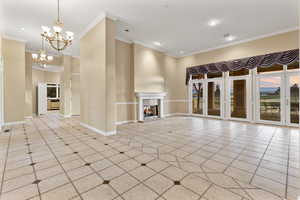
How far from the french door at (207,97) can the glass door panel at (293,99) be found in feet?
7.92

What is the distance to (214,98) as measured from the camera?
291 inches

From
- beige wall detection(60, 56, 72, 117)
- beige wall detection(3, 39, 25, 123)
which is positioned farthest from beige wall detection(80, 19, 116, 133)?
beige wall detection(60, 56, 72, 117)

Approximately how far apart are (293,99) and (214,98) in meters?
2.93

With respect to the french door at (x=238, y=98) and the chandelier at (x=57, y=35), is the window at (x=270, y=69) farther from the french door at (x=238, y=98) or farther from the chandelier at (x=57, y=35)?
the chandelier at (x=57, y=35)

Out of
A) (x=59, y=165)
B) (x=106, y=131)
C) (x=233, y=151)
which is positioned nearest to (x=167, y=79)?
(x=106, y=131)

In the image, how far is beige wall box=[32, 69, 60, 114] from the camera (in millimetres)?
9359

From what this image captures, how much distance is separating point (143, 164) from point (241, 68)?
6.25 meters

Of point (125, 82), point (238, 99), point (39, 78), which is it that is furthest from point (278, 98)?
point (39, 78)

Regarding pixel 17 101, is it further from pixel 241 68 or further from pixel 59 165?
pixel 241 68

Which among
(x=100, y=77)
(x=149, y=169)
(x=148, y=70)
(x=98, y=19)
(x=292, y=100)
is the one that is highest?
(x=98, y=19)

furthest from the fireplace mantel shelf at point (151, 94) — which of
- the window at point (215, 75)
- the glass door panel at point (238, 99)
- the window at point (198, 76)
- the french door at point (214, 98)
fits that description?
the glass door panel at point (238, 99)

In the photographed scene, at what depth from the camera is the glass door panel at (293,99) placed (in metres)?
5.21

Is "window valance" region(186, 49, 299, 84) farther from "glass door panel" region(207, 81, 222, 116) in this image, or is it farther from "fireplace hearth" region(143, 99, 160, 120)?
"fireplace hearth" region(143, 99, 160, 120)

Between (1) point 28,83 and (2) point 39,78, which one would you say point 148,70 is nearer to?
(1) point 28,83
